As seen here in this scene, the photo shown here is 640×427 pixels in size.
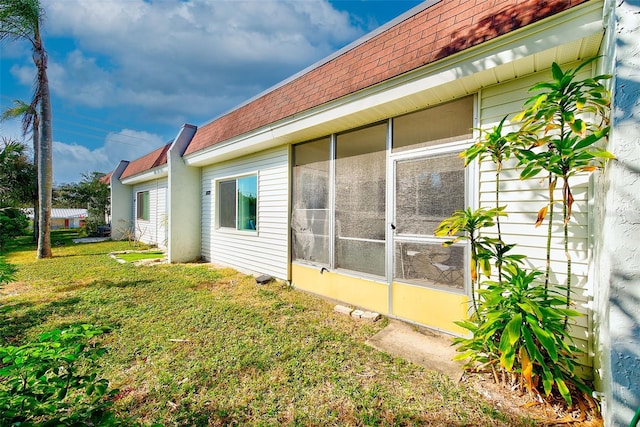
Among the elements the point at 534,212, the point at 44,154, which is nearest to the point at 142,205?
the point at 44,154

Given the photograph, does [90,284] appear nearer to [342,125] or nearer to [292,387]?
[292,387]

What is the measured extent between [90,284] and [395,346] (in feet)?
19.9

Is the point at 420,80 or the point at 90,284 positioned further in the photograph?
the point at 90,284

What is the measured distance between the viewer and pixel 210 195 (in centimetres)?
760

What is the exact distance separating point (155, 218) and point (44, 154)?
151 inches

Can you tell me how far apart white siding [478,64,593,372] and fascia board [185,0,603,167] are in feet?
0.94

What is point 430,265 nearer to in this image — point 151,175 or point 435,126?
point 435,126

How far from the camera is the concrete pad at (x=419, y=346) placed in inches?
104

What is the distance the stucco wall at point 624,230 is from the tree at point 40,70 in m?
12.0

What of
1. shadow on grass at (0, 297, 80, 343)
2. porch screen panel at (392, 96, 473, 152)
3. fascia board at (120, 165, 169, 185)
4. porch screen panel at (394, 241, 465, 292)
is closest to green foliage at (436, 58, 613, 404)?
porch screen panel at (394, 241, 465, 292)

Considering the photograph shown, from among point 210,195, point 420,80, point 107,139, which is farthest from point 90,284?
point 107,139

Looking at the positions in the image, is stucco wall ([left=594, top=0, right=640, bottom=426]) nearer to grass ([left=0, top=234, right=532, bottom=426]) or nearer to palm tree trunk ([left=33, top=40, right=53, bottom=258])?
grass ([left=0, top=234, right=532, bottom=426])

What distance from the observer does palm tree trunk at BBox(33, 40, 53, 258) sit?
7867 millimetres

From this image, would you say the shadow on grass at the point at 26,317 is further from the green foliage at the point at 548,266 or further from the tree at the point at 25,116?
the tree at the point at 25,116
